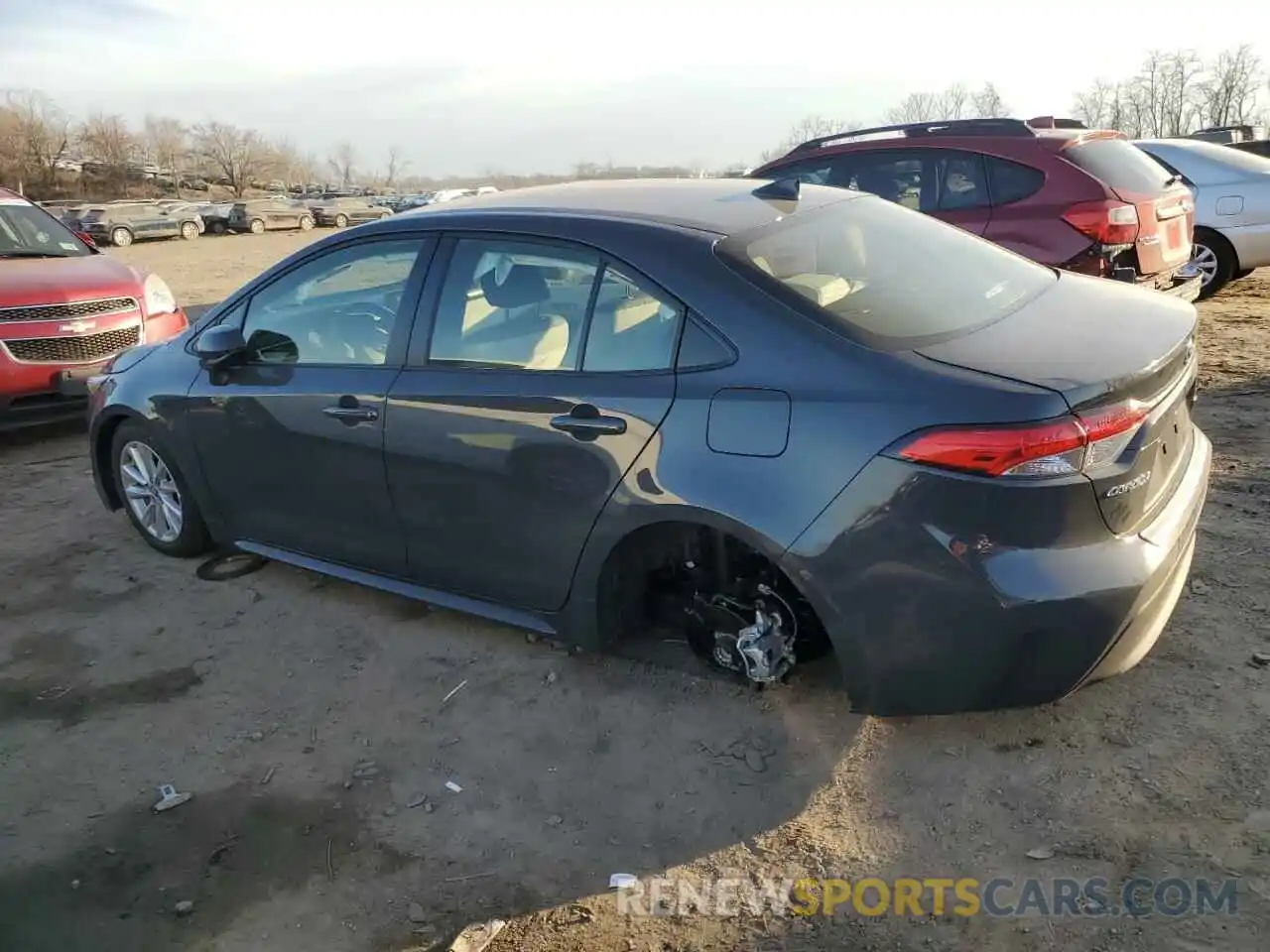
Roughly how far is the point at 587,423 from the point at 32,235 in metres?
6.75

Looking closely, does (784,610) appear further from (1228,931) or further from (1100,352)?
(1228,931)

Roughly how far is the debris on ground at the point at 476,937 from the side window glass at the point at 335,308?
2.03 m

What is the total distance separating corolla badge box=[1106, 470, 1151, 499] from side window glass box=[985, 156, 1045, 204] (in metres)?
4.38

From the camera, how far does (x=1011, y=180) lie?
665cm

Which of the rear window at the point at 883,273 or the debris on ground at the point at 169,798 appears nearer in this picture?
the rear window at the point at 883,273

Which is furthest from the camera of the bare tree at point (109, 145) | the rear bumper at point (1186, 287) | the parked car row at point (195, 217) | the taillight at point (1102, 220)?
the bare tree at point (109, 145)

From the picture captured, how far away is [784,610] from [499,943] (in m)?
1.27

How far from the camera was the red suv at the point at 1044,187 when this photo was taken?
6.41 m

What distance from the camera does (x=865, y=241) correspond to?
11.2 ft

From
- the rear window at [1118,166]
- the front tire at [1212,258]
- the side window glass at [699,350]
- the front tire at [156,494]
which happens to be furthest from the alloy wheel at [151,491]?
the front tire at [1212,258]

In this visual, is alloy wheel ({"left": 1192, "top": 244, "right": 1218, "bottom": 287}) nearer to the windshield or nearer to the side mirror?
the side mirror

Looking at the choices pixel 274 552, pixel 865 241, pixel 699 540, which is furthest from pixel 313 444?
pixel 865 241

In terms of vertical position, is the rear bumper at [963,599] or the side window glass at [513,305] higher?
the side window glass at [513,305]

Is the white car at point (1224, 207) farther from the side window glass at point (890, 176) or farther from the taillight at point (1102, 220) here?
the side window glass at point (890, 176)
